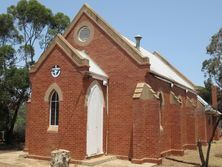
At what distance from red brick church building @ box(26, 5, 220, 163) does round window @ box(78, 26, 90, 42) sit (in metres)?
0.07

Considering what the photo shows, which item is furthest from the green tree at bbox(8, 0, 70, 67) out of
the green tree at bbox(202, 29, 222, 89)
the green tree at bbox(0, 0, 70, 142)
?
the green tree at bbox(202, 29, 222, 89)

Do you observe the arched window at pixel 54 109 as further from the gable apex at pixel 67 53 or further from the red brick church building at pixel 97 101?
the gable apex at pixel 67 53

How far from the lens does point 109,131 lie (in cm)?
2156

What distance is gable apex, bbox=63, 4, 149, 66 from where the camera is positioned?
2126cm

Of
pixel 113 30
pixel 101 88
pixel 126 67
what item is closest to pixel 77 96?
pixel 101 88

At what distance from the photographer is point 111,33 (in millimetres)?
22578

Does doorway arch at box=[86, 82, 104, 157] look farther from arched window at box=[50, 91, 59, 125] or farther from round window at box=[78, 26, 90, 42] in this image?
round window at box=[78, 26, 90, 42]

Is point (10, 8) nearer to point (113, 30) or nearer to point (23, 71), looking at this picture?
point (23, 71)

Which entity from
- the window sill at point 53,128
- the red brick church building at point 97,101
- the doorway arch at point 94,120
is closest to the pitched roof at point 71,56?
the red brick church building at point 97,101

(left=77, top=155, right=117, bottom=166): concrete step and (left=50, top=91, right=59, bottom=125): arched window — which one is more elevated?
(left=50, top=91, right=59, bottom=125): arched window

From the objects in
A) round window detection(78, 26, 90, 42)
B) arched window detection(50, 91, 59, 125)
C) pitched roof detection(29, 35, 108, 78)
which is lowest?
arched window detection(50, 91, 59, 125)

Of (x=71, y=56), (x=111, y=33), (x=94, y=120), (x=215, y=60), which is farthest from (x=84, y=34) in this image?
(x=215, y=60)

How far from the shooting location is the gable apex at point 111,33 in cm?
2126

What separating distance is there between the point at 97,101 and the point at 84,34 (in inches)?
229
